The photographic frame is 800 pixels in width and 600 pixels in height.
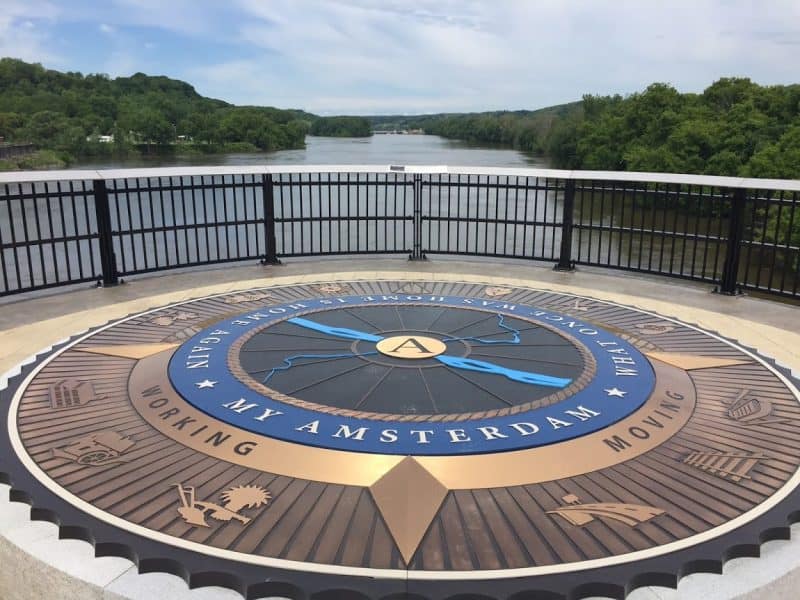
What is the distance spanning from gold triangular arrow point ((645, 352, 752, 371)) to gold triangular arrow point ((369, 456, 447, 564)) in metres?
2.98

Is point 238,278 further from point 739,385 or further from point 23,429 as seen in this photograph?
point 739,385

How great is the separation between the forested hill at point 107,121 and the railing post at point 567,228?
48.4 metres

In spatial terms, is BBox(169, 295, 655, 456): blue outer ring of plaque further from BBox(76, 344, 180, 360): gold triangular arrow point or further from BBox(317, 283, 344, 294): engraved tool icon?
BBox(317, 283, 344, 294): engraved tool icon

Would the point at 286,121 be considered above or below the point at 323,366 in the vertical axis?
above

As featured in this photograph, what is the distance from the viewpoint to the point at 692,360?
588 cm

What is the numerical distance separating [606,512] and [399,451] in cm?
128

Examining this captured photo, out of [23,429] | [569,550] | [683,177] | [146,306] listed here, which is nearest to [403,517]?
[569,550]

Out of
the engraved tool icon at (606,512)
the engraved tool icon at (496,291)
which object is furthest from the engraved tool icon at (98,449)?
the engraved tool icon at (496,291)

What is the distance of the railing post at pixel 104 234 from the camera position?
916cm

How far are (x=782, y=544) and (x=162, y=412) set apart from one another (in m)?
4.00

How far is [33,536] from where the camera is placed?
3416 mm

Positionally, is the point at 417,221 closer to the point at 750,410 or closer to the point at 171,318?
the point at 171,318

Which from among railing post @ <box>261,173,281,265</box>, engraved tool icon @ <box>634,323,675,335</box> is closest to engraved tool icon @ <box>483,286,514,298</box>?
engraved tool icon @ <box>634,323,675,335</box>

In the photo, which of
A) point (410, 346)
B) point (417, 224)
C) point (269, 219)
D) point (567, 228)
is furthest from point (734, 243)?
point (269, 219)
